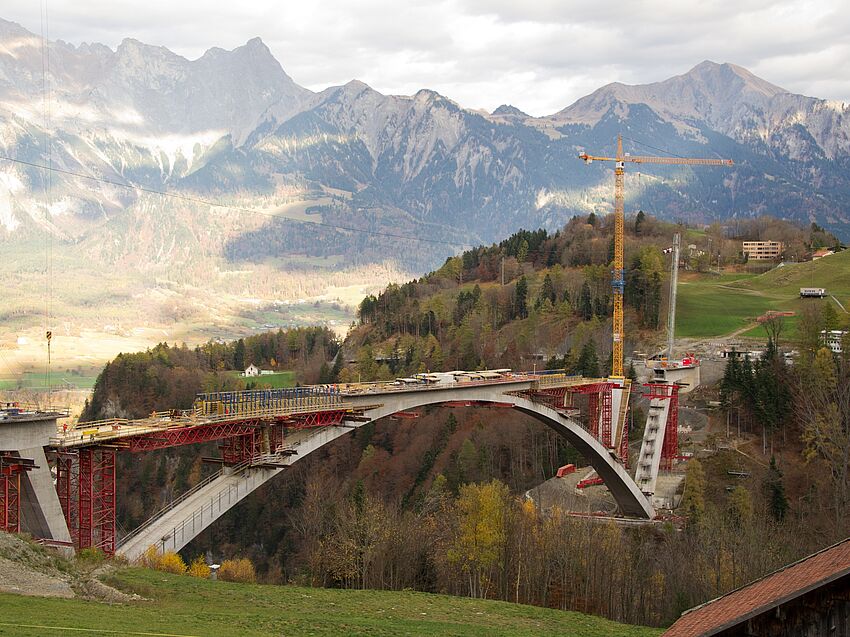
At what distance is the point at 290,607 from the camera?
3366 centimetres

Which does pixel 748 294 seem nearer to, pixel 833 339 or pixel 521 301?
pixel 521 301

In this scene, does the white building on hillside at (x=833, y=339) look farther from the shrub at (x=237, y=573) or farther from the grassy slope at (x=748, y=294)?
the shrub at (x=237, y=573)

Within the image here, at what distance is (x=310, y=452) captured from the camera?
5681 cm

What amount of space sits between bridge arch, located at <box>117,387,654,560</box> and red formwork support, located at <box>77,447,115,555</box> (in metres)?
1.72

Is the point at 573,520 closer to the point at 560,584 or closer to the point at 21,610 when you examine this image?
the point at 560,584

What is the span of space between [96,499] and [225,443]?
9992 mm

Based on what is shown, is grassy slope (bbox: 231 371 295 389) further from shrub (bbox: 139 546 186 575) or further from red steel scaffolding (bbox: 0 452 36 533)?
red steel scaffolding (bbox: 0 452 36 533)

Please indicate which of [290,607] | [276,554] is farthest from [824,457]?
[290,607]

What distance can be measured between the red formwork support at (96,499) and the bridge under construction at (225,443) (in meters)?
0.05

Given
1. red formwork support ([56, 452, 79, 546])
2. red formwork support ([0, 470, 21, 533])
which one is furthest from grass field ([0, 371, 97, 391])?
red formwork support ([0, 470, 21, 533])

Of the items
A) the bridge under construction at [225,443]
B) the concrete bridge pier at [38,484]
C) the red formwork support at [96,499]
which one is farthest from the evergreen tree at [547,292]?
the concrete bridge pier at [38,484]

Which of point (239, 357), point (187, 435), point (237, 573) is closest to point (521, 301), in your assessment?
point (239, 357)

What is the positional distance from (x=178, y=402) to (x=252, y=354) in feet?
97.7

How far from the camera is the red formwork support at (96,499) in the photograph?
39.0 meters
